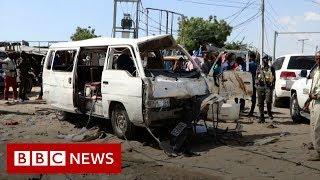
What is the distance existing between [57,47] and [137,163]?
507cm

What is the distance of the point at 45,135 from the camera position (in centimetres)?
1011

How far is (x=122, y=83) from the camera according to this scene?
8953mm

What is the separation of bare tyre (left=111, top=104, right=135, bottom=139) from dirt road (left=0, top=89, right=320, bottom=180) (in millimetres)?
162

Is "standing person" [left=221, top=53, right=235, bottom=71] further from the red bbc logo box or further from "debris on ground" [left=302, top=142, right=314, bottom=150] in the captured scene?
the red bbc logo box

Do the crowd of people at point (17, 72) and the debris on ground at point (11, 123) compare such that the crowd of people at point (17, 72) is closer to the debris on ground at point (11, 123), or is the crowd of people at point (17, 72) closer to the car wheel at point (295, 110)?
the debris on ground at point (11, 123)

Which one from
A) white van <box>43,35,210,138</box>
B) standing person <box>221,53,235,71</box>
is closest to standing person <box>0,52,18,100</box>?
white van <box>43,35,210,138</box>

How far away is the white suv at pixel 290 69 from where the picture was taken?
14.1 meters

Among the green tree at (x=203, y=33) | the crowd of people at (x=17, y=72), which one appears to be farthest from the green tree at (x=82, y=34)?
the crowd of people at (x=17, y=72)

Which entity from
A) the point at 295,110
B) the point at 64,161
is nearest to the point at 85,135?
the point at 64,161

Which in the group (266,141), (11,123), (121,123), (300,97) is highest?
(300,97)

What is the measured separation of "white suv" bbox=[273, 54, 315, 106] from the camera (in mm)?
14148

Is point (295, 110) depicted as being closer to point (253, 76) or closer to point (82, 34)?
point (253, 76)

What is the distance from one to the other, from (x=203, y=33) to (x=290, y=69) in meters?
33.2

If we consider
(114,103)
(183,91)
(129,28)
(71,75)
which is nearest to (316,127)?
(183,91)
